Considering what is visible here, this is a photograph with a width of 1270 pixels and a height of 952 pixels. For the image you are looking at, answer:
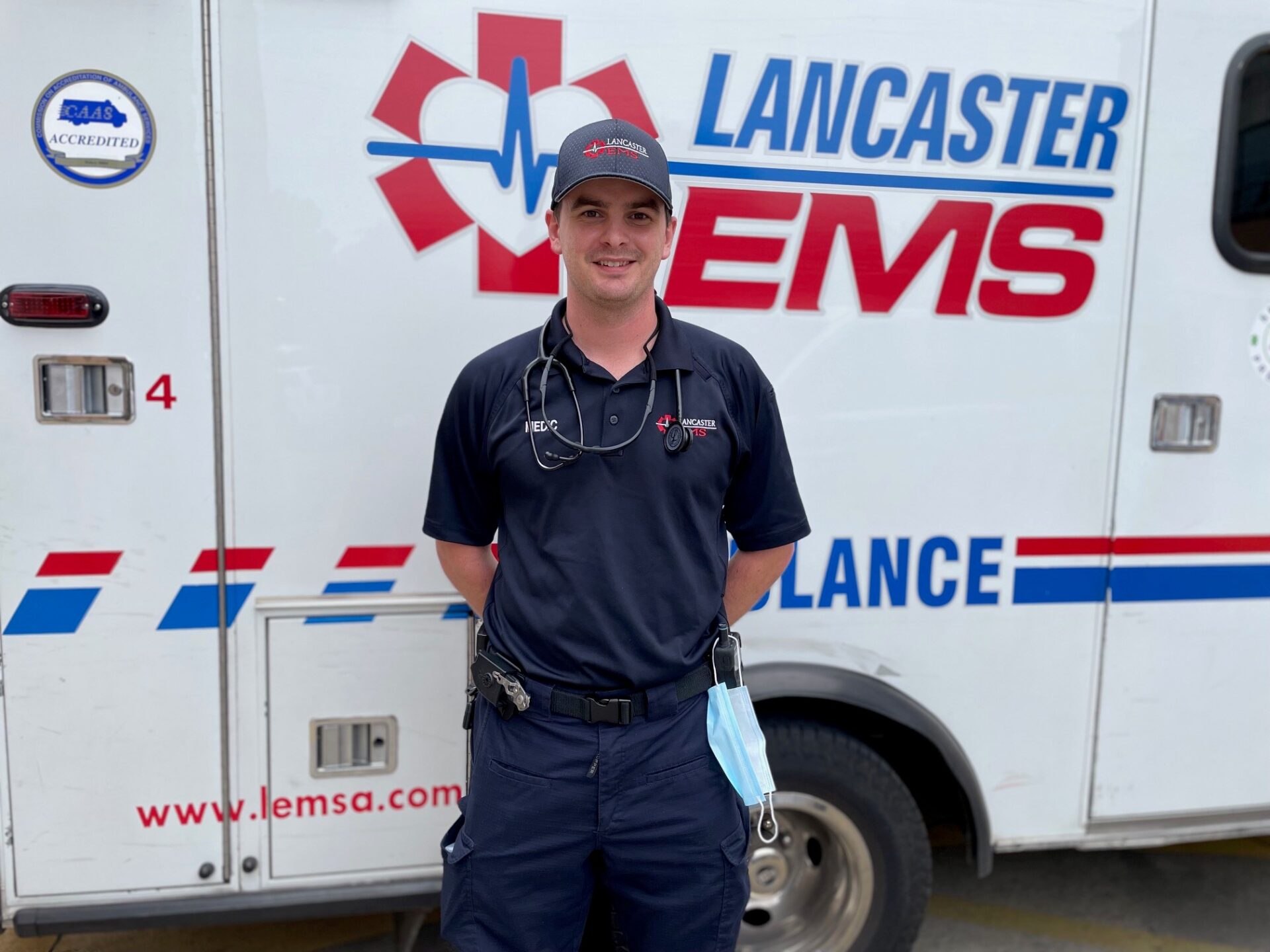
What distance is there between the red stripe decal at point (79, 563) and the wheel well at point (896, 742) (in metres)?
1.51

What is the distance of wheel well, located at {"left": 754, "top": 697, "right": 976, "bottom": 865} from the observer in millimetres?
2482

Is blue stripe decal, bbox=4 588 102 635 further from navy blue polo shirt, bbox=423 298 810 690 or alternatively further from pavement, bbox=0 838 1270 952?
pavement, bbox=0 838 1270 952

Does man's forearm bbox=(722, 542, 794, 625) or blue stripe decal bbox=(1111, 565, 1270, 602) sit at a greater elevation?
man's forearm bbox=(722, 542, 794, 625)

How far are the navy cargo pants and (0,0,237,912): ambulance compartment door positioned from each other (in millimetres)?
737

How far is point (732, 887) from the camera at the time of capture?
6.13ft

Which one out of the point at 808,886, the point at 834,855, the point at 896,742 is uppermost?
the point at 896,742

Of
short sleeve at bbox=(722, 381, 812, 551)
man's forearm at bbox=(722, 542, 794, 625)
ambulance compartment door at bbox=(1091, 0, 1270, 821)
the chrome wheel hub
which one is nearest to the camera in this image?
short sleeve at bbox=(722, 381, 812, 551)

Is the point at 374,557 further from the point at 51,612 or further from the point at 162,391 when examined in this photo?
the point at 51,612

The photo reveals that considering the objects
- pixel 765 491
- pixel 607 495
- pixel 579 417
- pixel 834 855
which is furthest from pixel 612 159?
pixel 834 855

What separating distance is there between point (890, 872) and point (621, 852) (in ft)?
3.41

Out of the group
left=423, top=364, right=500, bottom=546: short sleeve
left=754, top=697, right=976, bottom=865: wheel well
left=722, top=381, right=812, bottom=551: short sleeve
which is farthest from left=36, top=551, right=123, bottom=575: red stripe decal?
left=754, top=697, right=976, bottom=865: wheel well

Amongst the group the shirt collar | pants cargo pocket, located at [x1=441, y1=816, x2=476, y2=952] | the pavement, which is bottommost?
the pavement

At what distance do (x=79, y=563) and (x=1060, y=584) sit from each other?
2304 mm

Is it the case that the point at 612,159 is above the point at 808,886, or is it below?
above
